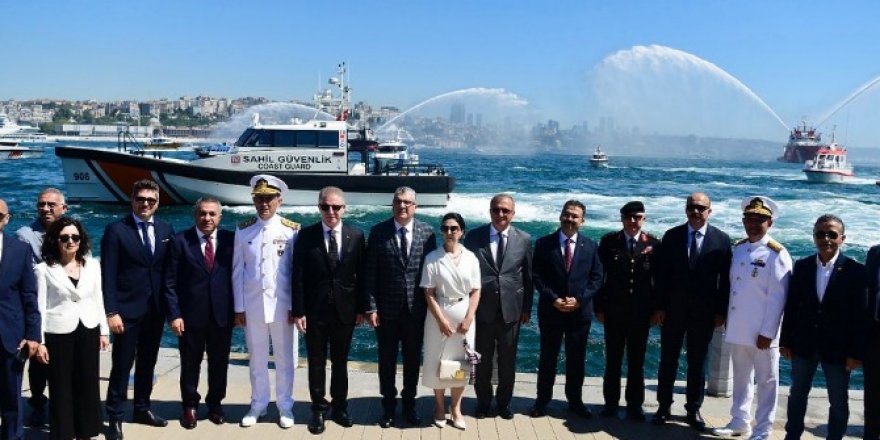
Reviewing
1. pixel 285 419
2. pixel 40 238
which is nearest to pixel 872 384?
pixel 285 419

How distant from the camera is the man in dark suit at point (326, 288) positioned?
16.0ft

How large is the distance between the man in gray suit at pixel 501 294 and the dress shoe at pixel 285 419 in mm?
1358

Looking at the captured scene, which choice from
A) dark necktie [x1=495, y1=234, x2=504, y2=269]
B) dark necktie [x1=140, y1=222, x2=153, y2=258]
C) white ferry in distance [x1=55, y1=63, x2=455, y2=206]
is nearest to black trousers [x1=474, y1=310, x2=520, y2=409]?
dark necktie [x1=495, y1=234, x2=504, y2=269]

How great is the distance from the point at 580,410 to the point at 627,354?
56cm

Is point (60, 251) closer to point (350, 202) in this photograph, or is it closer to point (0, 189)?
point (350, 202)

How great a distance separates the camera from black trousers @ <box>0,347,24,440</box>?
4.12 m

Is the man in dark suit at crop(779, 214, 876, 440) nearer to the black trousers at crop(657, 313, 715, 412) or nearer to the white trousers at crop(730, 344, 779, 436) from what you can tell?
the white trousers at crop(730, 344, 779, 436)

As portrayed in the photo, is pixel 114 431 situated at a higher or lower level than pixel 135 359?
lower

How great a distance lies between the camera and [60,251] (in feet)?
13.8

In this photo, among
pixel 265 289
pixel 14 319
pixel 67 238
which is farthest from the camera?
pixel 265 289

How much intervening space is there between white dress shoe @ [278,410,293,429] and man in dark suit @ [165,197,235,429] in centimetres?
44

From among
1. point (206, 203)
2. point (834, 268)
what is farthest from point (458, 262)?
point (834, 268)

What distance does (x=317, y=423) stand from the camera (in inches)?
192

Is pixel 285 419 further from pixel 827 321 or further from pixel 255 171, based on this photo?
pixel 255 171
